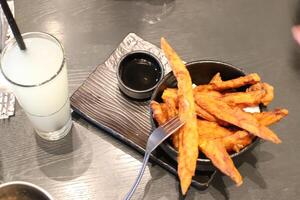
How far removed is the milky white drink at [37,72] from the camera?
100cm

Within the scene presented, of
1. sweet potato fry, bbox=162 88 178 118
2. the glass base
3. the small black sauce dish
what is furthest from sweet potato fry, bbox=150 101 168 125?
the glass base

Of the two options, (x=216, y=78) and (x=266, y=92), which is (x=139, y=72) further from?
(x=266, y=92)

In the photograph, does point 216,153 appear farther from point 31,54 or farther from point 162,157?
point 31,54

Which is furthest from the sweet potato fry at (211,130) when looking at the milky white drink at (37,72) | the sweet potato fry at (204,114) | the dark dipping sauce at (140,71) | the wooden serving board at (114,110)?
the milky white drink at (37,72)

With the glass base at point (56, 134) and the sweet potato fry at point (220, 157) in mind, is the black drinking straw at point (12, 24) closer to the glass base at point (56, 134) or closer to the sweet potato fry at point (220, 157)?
the glass base at point (56, 134)

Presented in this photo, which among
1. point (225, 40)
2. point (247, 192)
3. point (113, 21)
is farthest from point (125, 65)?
point (247, 192)

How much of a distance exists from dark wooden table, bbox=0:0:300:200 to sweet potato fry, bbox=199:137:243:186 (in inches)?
6.7

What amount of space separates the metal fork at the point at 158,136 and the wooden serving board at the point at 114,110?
55 millimetres

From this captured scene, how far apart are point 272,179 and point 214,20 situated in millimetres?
504

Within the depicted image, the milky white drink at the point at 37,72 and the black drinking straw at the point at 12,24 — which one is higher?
the black drinking straw at the point at 12,24

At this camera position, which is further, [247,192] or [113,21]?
[113,21]

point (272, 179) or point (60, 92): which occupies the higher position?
point (60, 92)

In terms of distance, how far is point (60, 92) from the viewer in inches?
41.7

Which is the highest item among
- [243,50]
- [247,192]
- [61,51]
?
[61,51]
